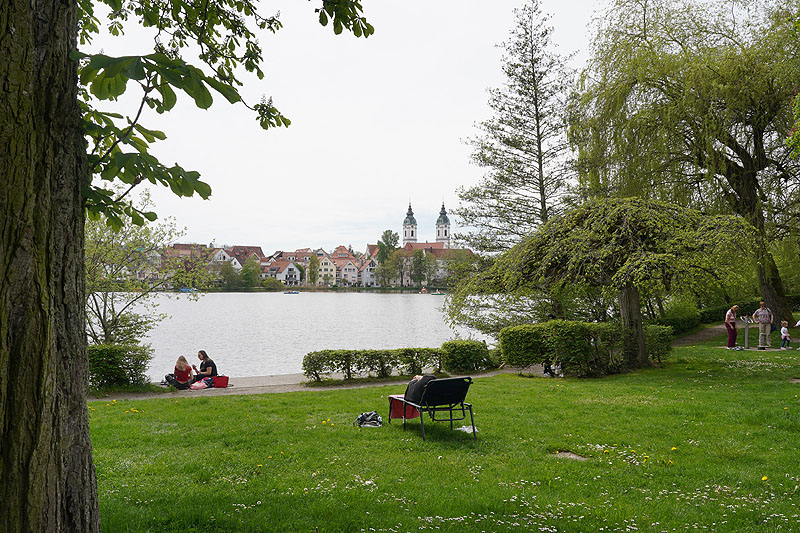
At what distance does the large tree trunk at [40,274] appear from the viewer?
2221 millimetres

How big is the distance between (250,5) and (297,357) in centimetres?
1893

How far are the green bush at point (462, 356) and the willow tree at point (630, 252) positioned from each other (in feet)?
6.75

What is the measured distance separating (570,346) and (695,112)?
9209 mm

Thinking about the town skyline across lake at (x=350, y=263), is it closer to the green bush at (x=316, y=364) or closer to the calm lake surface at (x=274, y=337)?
the calm lake surface at (x=274, y=337)

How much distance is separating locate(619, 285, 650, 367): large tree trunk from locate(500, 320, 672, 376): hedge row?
Answer: 0.18 metres

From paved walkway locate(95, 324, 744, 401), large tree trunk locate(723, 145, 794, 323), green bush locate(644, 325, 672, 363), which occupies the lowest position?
paved walkway locate(95, 324, 744, 401)

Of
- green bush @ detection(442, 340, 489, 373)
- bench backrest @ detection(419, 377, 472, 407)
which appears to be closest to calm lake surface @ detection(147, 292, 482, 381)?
green bush @ detection(442, 340, 489, 373)

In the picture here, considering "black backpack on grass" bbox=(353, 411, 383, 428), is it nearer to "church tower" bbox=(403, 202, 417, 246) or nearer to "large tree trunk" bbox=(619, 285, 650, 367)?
"large tree trunk" bbox=(619, 285, 650, 367)

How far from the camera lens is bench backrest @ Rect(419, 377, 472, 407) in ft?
22.9

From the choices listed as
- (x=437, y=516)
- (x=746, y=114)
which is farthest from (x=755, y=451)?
(x=746, y=114)

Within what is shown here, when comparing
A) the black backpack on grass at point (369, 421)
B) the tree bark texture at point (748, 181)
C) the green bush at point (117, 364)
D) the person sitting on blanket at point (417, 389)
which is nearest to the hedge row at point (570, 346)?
the tree bark texture at point (748, 181)

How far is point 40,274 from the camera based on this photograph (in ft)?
7.62

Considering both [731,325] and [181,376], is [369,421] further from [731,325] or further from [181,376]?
[731,325]

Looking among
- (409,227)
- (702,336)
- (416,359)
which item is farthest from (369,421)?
(409,227)
